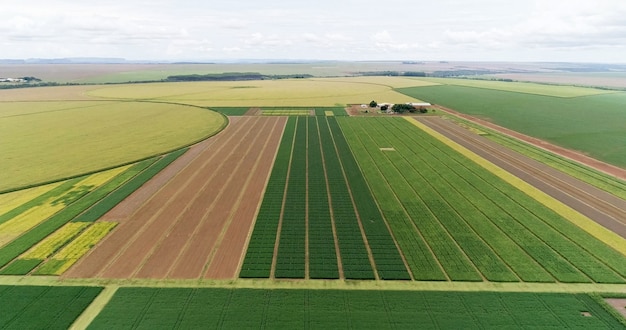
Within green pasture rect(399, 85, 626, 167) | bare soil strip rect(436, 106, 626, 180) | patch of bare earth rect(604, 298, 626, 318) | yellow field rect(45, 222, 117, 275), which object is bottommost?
patch of bare earth rect(604, 298, 626, 318)

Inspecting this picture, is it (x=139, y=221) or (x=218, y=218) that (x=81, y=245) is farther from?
(x=218, y=218)

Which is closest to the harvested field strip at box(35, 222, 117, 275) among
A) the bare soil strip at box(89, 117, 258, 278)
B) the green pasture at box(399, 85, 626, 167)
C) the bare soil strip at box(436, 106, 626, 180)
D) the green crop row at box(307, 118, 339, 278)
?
the bare soil strip at box(89, 117, 258, 278)

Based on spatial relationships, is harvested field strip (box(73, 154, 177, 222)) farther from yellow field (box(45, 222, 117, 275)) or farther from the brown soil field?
yellow field (box(45, 222, 117, 275))

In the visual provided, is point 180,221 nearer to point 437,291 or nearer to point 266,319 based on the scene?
point 266,319

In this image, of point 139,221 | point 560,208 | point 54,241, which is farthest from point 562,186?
point 54,241

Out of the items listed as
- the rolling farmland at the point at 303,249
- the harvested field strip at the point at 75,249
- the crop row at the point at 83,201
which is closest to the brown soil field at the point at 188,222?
the rolling farmland at the point at 303,249

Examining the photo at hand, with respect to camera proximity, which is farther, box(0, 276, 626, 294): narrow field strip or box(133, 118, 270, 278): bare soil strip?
box(133, 118, 270, 278): bare soil strip
